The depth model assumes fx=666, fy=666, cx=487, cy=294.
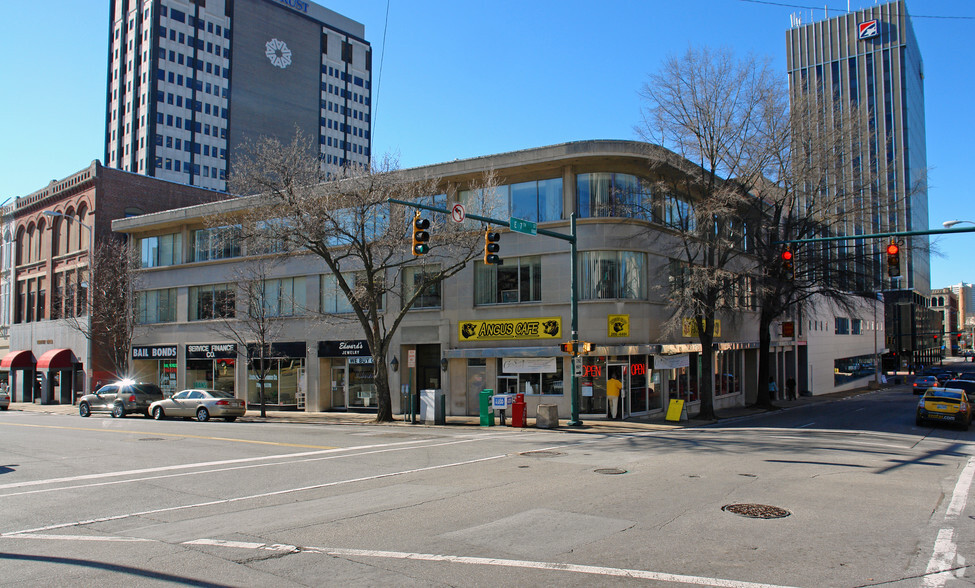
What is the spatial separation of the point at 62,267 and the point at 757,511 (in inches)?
2065

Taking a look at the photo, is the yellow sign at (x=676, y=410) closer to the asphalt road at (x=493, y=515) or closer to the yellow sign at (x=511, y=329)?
the yellow sign at (x=511, y=329)

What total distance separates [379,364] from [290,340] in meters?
10.4

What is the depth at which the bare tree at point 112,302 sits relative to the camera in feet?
133

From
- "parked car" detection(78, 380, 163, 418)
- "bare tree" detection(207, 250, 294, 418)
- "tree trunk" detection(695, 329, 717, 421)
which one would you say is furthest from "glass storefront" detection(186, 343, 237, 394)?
"tree trunk" detection(695, 329, 717, 421)

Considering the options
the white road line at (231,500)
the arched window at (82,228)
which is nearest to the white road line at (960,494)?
the white road line at (231,500)

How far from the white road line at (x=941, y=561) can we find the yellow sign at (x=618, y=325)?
1934cm

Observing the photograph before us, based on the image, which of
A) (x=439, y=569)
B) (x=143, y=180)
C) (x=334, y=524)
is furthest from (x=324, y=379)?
(x=439, y=569)

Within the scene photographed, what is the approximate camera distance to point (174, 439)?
20453mm

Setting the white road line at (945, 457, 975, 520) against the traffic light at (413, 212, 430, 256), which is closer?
the white road line at (945, 457, 975, 520)

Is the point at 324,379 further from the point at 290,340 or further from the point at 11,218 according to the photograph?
the point at 11,218

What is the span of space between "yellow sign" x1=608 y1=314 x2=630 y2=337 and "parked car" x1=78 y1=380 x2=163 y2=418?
72.1ft

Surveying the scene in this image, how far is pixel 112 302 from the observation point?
4056 centimetres

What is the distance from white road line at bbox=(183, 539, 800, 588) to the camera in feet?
20.3

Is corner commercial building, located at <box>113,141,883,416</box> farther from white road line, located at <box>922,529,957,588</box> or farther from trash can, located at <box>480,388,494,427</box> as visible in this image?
white road line, located at <box>922,529,957,588</box>
